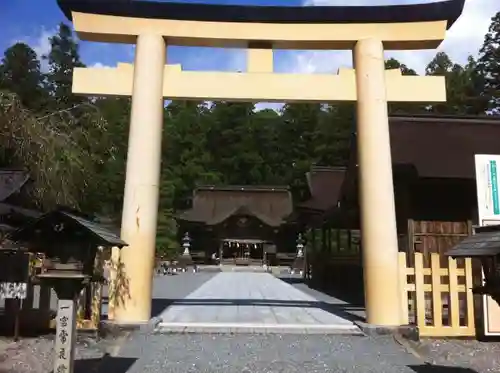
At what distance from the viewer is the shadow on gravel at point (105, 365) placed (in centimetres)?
501

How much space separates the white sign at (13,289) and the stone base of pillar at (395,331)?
16.0 ft

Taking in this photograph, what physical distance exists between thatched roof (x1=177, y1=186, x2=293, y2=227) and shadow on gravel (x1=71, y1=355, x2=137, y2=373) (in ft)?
93.8

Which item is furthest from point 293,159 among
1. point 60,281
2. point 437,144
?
point 60,281

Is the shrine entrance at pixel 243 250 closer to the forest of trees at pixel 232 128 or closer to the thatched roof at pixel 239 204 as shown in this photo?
the thatched roof at pixel 239 204

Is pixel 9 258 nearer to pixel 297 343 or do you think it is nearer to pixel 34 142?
pixel 34 142

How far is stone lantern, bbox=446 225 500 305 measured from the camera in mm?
3652

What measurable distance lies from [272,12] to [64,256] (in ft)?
17.5

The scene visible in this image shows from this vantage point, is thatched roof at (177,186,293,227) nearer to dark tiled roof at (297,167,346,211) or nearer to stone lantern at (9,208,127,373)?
dark tiled roof at (297,167,346,211)

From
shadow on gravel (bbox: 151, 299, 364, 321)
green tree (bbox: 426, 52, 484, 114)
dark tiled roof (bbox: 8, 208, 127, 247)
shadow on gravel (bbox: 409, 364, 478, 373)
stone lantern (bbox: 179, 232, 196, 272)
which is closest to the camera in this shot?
dark tiled roof (bbox: 8, 208, 127, 247)

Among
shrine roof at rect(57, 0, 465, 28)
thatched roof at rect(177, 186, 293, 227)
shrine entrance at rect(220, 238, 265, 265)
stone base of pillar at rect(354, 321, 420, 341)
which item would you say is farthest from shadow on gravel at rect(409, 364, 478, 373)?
thatched roof at rect(177, 186, 293, 227)

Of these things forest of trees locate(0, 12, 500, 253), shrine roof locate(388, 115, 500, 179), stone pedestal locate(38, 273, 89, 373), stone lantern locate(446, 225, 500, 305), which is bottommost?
stone pedestal locate(38, 273, 89, 373)

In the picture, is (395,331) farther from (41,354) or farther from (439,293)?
(41,354)

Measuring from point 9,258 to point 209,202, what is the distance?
1253 inches

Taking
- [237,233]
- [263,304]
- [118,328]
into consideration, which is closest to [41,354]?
[118,328]
